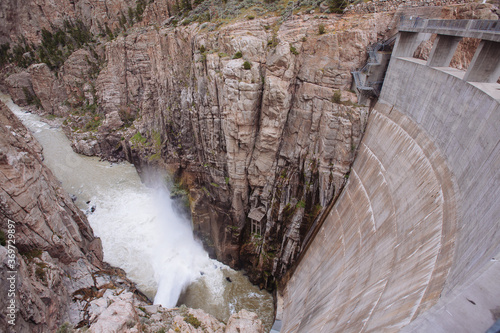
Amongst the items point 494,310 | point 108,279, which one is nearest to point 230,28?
point 108,279

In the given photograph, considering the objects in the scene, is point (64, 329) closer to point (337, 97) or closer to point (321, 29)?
point (337, 97)

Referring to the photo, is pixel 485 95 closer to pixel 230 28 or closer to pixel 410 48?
pixel 410 48

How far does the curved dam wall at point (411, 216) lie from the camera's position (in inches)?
335

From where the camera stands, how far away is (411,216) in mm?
12492

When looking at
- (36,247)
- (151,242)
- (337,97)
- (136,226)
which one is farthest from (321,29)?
(136,226)

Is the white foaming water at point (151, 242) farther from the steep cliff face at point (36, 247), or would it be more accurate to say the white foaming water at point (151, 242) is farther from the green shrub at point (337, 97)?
the green shrub at point (337, 97)

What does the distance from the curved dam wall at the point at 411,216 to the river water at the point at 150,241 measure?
21.1 feet

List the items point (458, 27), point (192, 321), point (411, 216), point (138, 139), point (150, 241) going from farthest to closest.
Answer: point (138, 139) → point (150, 241) → point (192, 321) → point (458, 27) → point (411, 216)

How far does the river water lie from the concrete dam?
6.46 m

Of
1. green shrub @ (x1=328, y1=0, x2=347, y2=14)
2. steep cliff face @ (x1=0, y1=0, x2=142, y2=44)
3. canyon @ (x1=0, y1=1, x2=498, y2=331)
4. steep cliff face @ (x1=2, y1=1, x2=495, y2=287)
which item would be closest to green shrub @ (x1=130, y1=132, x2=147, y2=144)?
canyon @ (x1=0, y1=1, x2=498, y2=331)

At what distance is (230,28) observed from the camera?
77.2 ft

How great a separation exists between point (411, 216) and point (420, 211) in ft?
1.67

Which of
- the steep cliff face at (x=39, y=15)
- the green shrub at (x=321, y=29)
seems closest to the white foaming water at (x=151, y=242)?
the green shrub at (x=321, y=29)

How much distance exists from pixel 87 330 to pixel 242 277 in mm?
15405
